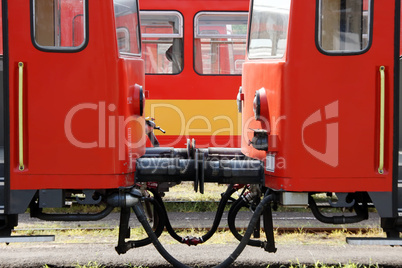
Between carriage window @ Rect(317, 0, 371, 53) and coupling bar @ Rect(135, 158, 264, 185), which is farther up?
carriage window @ Rect(317, 0, 371, 53)

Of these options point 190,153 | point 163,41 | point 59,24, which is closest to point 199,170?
point 190,153

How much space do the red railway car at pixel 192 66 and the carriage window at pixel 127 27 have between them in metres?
3.84

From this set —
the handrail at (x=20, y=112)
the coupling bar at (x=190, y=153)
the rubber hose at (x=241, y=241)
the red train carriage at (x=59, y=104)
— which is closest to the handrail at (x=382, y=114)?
the rubber hose at (x=241, y=241)

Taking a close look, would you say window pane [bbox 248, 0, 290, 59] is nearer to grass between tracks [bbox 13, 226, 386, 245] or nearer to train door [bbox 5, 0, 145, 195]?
train door [bbox 5, 0, 145, 195]

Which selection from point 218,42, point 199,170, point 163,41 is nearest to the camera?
point 199,170

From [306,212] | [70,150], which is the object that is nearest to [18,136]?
[70,150]

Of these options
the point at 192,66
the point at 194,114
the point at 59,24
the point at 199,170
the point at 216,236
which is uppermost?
the point at 59,24

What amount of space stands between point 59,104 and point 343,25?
2.01 meters

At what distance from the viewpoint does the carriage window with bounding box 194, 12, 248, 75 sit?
928cm

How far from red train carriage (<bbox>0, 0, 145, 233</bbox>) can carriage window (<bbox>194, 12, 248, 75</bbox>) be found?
5.41 m

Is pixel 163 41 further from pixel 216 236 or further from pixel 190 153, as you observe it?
pixel 190 153

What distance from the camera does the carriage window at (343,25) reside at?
398cm

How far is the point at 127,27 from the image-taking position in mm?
4797

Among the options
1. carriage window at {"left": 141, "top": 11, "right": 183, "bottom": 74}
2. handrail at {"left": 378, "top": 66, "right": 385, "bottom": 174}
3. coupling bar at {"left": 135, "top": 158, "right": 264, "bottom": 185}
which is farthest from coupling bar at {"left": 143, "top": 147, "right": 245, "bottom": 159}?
carriage window at {"left": 141, "top": 11, "right": 183, "bottom": 74}
